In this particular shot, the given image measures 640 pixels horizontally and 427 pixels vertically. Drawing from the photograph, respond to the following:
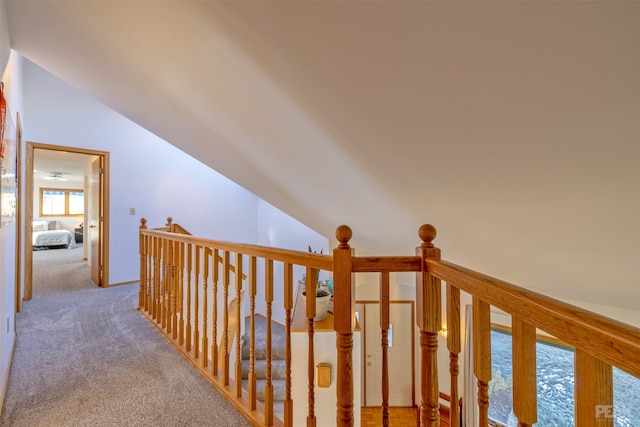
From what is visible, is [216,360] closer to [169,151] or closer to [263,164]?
[263,164]

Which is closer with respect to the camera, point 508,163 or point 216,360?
point 508,163

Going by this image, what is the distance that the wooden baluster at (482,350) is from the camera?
2.14 ft

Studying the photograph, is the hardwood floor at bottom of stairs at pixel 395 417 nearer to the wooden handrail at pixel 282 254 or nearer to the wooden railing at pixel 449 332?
the wooden railing at pixel 449 332

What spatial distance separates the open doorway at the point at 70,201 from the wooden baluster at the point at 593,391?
4801 mm

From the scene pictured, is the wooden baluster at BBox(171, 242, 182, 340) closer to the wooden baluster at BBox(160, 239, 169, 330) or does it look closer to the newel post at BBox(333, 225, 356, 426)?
the wooden baluster at BBox(160, 239, 169, 330)

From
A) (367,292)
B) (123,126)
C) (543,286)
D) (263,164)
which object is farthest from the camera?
(367,292)

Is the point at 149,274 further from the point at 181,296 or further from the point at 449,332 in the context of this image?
the point at 449,332

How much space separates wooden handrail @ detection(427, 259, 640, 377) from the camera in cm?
38

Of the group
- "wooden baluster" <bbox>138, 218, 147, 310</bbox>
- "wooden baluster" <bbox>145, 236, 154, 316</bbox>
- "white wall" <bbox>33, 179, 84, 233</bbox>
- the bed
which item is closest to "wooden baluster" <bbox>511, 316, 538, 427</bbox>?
"wooden baluster" <bbox>145, 236, 154, 316</bbox>

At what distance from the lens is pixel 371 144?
1648mm

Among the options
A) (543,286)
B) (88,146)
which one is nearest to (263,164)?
(543,286)

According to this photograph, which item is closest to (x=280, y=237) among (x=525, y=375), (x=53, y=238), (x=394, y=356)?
(x=394, y=356)

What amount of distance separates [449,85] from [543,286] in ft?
7.04

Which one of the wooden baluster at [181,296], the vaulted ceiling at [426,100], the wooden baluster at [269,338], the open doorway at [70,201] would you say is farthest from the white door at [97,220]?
the wooden baluster at [269,338]
